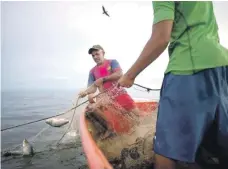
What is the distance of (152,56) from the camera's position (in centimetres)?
199

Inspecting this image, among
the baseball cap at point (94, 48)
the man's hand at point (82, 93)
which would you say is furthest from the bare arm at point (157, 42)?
the baseball cap at point (94, 48)

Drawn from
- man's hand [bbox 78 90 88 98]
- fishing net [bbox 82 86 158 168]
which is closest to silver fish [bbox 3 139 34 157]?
fishing net [bbox 82 86 158 168]

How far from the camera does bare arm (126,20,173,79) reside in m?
1.92

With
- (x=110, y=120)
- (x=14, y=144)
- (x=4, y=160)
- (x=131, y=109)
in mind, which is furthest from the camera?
(x=14, y=144)

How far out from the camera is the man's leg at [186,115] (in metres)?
1.94

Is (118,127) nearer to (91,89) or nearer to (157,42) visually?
(91,89)

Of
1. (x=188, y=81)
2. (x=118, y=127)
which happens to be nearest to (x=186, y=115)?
(x=188, y=81)

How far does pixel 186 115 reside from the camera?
6.41ft

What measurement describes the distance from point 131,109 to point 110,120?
96 cm

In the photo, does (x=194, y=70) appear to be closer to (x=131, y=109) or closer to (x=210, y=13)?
(x=210, y=13)

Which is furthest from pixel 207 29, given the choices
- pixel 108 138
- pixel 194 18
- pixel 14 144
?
pixel 14 144

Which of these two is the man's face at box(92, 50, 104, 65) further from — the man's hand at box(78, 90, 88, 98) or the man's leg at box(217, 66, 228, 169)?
the man's leg at box(217, 66, 228, 169)

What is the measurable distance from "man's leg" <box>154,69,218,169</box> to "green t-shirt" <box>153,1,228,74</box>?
3.9 inches

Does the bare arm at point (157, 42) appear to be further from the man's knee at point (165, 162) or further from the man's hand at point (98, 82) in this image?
the man's hand at point (98, 82)
